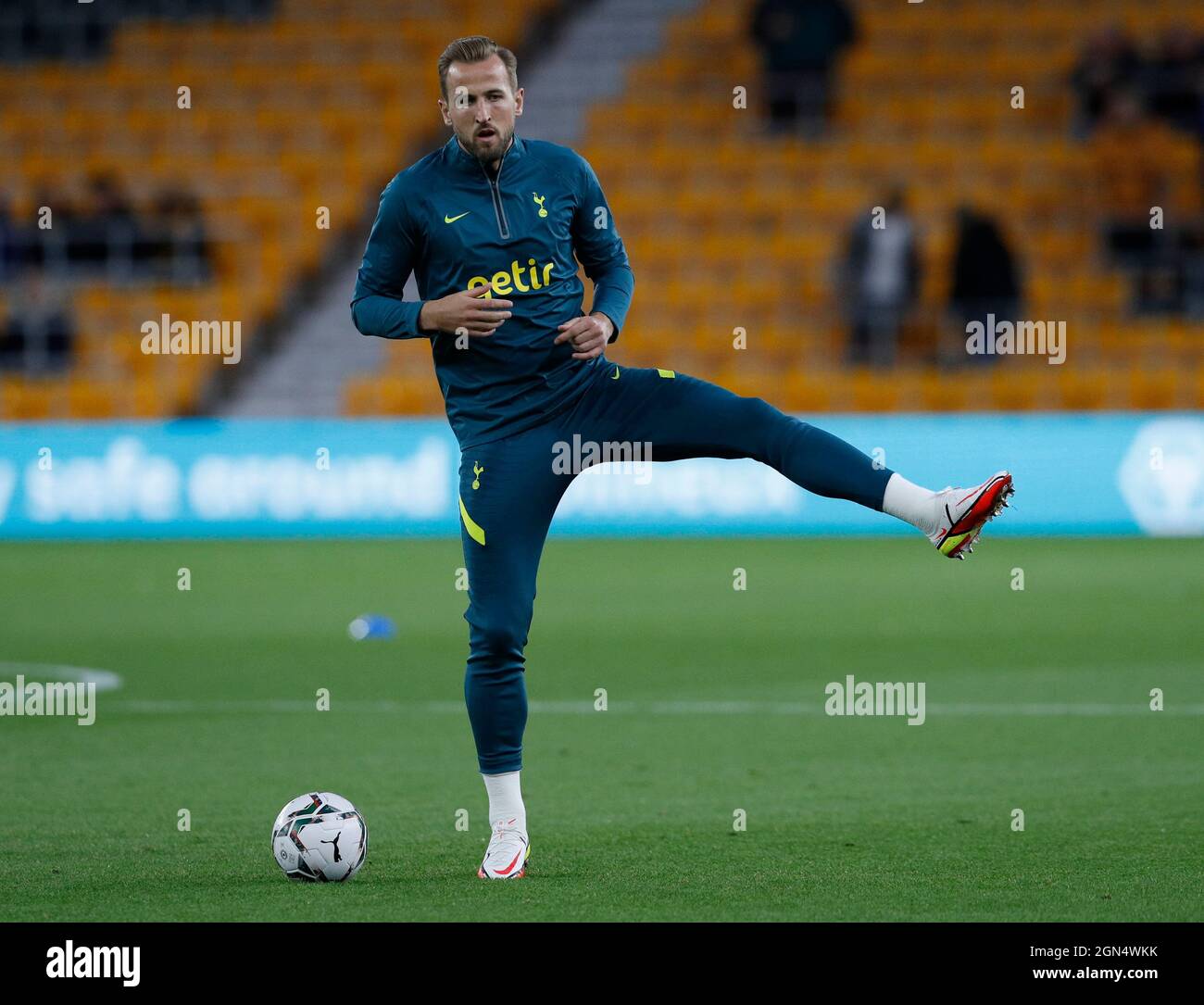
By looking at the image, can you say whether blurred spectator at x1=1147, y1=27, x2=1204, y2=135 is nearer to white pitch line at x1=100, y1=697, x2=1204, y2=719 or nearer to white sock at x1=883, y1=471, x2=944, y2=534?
white pitch line at x1=100, y1=697, x2=1204, y2=719

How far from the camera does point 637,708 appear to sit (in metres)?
9.41

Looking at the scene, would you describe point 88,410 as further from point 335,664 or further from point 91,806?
point 91,806

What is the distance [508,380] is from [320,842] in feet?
4.67

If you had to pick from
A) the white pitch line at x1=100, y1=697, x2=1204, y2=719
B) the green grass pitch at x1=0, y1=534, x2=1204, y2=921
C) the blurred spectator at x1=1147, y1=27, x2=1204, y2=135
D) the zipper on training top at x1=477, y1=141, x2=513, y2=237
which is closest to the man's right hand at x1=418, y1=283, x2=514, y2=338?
the zipper on training top at x1=477, y1=141, x2=513, y2=237

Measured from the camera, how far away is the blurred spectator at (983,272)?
1853 cm

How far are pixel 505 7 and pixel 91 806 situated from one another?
1740 centimetres

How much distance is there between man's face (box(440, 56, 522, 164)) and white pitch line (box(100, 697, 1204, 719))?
398 centimetres

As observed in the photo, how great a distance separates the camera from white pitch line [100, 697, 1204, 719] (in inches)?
358

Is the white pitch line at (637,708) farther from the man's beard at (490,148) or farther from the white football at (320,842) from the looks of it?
the man's beard at (490,148)

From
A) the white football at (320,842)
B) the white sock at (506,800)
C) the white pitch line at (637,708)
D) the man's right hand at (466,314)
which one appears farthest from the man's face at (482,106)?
the white pitch line at (637,708)

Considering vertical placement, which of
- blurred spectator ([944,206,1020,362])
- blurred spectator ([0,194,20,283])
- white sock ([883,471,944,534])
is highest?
blurred spectator ([0,194,20,283])

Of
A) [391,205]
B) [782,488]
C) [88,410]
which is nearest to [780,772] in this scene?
[391,205]

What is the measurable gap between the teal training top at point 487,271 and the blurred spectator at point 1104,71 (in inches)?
583

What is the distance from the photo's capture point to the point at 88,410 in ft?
67.1
